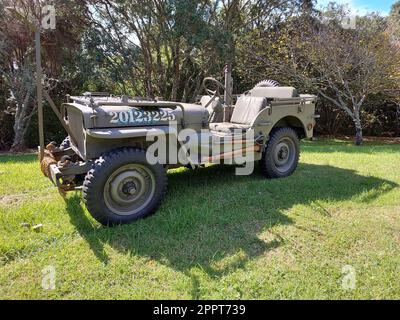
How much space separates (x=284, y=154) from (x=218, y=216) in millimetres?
2055

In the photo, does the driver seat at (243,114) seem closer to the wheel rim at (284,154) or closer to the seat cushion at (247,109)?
the seat cushion at (247,109)

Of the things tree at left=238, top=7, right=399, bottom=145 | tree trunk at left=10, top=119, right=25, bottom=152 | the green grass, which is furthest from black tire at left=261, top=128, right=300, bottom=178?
tree trunk at left=10, top=119, right=25, bottom=152

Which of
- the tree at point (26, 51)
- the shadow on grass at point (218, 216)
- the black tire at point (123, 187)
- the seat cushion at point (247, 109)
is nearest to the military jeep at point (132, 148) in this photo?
the black tire at point (123, 187)

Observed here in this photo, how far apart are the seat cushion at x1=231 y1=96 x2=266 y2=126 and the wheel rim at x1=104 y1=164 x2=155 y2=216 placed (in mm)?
1995

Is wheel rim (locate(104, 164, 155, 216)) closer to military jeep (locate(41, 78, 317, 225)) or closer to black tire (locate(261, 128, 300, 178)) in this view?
military jeep (locate(41, 78, 317, 225))

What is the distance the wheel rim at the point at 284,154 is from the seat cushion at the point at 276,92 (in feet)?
2.16

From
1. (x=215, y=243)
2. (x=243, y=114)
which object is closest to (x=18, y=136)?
(x=243, y=114)

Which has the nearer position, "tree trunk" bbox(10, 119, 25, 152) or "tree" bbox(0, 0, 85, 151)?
"tree" bbox(0, 0, 85, 151)

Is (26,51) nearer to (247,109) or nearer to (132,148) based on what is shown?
(247,109)

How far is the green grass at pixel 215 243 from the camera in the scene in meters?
2.56

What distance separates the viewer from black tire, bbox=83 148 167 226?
Answer: 10.8 ft

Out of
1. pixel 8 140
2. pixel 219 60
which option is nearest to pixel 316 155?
pixel 219 60

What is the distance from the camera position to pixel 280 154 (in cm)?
528

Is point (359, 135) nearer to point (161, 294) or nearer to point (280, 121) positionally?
point (280, 121)
